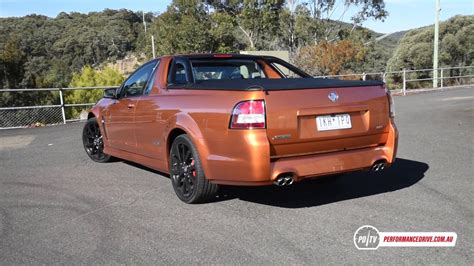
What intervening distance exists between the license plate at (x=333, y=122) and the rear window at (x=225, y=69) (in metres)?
1.57

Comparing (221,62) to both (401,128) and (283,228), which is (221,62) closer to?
(283,228)

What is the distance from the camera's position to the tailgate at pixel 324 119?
4.15m

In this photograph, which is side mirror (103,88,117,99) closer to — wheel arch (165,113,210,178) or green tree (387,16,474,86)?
wheel arch (165,113,210,178)

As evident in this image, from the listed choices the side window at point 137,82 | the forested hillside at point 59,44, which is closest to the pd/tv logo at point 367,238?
the side window at point 137,82

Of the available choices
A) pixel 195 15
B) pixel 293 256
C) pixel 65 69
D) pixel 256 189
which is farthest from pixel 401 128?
pixel 65 69

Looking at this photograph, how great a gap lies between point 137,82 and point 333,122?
292 cm

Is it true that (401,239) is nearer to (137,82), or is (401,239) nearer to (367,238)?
(367,238)

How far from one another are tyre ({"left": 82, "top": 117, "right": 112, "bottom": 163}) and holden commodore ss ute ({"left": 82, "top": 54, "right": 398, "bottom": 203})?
6.22ft

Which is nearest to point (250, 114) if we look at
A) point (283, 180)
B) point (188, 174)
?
point (283, 180)

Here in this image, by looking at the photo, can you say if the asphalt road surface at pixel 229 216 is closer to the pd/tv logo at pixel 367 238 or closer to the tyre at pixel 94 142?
the pd/tv logo at pixel 367 238

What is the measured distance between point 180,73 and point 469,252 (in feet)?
11.1

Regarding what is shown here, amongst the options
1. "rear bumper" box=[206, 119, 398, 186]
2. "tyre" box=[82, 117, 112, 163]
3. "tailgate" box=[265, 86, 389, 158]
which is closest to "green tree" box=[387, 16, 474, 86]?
"tyre" box=[82, 117, 112, 163]

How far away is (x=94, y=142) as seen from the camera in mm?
7609

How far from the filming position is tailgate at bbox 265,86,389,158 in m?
4.15
